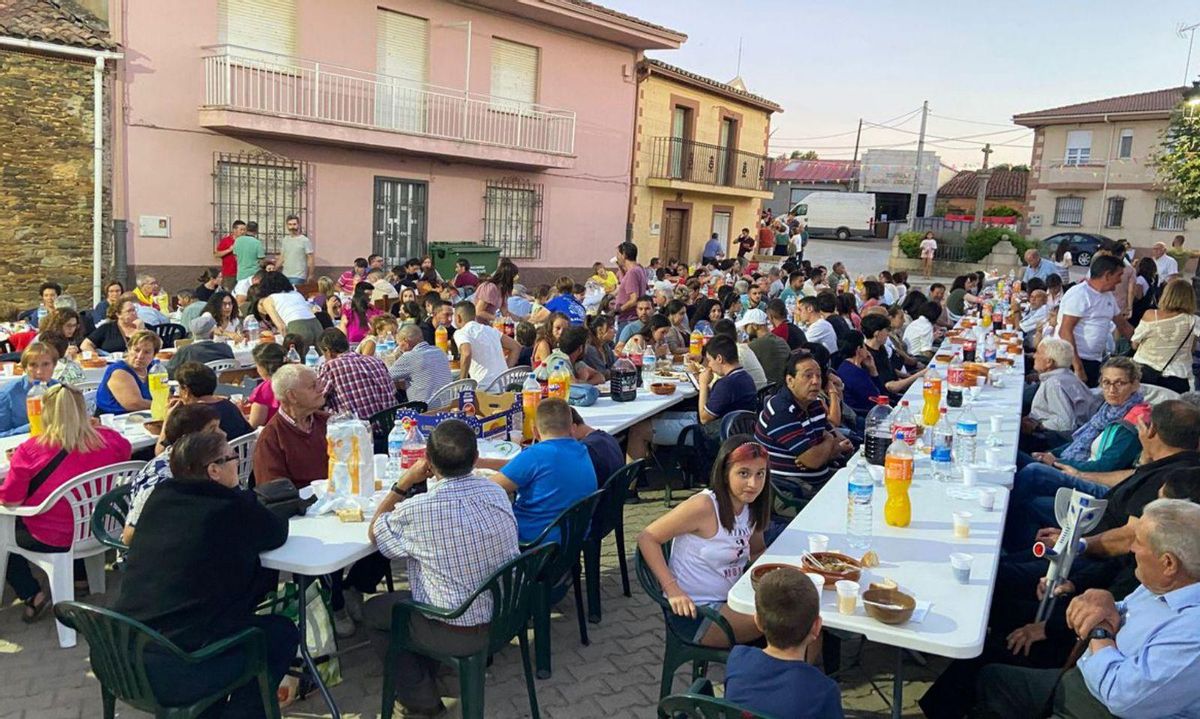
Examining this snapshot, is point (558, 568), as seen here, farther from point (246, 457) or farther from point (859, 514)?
point (246, 457)

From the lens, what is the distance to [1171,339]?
8.09 metres

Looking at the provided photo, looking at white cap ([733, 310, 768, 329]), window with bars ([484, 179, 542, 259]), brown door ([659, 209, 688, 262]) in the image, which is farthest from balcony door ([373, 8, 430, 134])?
brown door ([659, 209, 688, 262])

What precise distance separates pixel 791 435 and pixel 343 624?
2.80 meters

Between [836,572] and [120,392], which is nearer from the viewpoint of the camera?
[836,572]

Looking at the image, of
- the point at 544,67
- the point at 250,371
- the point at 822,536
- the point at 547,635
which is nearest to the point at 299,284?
the point at 250,371

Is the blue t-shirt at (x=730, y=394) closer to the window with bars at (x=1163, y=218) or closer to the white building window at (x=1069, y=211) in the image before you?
the window with bars at (x=1163, y=218)

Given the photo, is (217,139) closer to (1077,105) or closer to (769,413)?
(769,413)

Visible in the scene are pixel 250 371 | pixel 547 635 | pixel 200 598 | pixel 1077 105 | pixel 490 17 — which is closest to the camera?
pixel 200 598

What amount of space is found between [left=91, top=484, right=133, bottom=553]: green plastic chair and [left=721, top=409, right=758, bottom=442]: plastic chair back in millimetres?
3599

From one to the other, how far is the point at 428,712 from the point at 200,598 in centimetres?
122

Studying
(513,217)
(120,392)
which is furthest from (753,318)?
(513,217)

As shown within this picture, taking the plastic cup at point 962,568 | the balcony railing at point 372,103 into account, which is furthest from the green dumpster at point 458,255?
the plastic cup at point 962,568

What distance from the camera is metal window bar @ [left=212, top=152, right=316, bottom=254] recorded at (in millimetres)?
14016

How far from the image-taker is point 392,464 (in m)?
4.93
